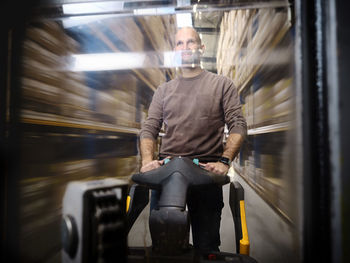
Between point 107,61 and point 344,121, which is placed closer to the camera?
point 344,121

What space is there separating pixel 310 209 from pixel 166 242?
430 mm

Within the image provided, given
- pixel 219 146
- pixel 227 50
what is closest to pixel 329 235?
pixel 219 146

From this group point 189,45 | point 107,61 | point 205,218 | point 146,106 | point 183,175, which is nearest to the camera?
point 183,175

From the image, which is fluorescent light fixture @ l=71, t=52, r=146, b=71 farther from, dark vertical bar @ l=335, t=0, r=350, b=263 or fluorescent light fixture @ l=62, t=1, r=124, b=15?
dark vertical bar @ l=335, t=0, r=350, b=263

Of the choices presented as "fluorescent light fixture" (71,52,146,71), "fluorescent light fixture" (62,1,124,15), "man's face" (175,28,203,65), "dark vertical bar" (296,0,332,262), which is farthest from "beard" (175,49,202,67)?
"dark vertical bar" (296,0,332,262)

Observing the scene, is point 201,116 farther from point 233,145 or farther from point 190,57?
point 190,57

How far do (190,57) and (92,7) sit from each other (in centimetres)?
53

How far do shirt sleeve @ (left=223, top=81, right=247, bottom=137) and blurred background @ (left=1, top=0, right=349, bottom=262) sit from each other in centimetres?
21

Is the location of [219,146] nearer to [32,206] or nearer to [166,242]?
[166,242]

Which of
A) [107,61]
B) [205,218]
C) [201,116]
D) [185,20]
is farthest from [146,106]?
[205,218]

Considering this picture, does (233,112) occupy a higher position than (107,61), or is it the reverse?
(107,61)

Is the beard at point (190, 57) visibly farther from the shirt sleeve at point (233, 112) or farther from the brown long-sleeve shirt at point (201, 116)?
the shirt sleeve at point (233, 112)

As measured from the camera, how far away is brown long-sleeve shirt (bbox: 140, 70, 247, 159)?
1.04m

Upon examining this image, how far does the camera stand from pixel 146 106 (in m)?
2.10
